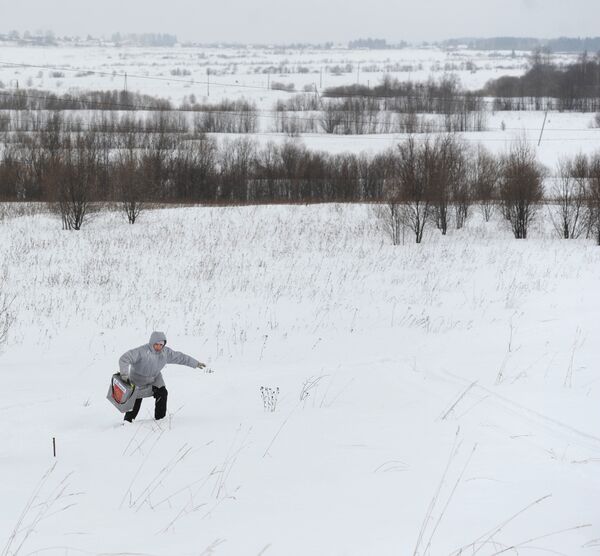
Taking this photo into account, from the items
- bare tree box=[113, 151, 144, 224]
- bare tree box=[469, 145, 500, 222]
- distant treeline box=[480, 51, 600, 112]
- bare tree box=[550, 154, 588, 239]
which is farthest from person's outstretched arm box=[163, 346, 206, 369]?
distant treeline box=[480, 51, 600, 112]

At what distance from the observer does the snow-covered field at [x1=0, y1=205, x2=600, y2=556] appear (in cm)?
412

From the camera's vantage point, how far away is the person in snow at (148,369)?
657 cm

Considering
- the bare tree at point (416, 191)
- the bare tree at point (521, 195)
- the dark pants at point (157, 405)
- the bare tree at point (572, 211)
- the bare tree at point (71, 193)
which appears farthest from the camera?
the bare tree at point (71, 193)

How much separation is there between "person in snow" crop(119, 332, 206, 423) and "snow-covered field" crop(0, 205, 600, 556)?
0.23 metres

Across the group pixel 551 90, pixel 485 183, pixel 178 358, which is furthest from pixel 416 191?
pixel 551 90

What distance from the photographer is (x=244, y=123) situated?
225ft

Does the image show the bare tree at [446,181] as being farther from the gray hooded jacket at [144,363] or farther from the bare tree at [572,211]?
the gray hooded jacket at [144,363]

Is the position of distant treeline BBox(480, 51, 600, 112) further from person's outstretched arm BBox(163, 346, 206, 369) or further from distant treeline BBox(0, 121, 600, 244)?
person's outstretched arm BBox(163, 346, 206, 369)

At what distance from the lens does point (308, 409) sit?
7.11 meters

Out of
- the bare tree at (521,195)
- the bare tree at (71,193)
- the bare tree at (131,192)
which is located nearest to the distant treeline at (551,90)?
the bare tree at (521,195)

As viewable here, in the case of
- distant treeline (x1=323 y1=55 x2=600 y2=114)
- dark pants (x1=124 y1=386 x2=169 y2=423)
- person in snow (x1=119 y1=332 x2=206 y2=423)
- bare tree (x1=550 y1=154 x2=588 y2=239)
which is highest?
distant treeline (x1=323 y1=55 x2=600 y2=114)

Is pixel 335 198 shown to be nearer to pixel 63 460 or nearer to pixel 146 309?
pixel 146 309

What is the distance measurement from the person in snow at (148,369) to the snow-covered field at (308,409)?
0.23m

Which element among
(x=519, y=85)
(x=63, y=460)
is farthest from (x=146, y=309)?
(x=519, y=85)
